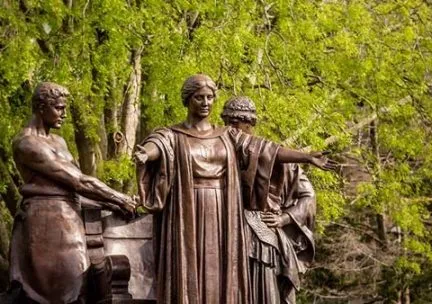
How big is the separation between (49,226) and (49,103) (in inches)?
40.1

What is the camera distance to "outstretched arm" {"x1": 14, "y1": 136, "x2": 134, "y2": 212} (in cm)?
1184

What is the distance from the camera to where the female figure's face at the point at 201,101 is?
1165cm

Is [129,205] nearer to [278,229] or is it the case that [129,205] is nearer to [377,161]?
[278,229]

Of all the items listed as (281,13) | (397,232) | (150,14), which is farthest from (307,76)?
(397,232)

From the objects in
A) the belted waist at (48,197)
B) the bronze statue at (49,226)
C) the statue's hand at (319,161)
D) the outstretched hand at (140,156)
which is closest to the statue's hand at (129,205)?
the bronze statue at (49,226)

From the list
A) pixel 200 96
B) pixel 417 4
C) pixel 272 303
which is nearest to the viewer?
pixel 200 96

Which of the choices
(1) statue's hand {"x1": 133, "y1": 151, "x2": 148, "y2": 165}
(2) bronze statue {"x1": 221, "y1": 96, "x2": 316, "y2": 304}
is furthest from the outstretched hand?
(2) bronze statue {"x1": 221, "y1": 96, "x2": 316, "y2": 304}

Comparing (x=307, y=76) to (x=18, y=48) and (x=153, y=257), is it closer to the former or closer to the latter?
(x=18, y=48)

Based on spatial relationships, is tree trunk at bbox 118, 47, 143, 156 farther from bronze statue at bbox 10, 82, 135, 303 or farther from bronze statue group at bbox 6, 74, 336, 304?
bronze statue at bbox 10, 82, 135, 303

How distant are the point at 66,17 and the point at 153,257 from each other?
915 centimetres

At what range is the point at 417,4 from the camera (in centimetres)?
2497

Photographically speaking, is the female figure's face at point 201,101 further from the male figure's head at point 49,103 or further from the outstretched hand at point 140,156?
the male figure's head at point 49,103

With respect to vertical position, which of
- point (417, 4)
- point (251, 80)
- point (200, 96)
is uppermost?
point (417, 4)

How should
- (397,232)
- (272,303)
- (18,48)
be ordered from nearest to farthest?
(272,303)
(18,48)
(397,232)
